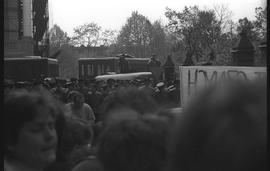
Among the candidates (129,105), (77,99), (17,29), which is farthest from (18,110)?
(17,29)

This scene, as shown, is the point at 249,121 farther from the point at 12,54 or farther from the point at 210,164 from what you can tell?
the point at 12,54

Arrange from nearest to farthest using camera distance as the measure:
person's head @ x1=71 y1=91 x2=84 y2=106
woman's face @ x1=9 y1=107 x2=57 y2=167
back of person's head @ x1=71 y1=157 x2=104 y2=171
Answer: woman's face @ x1=9 y1=107 x2=57 y2=167 → back of person's head @ x1=71 y1=157 x2=104 y2=171 → person's head @ x1=71 y1=91 x2=84 y2=106

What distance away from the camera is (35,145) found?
2336 mm

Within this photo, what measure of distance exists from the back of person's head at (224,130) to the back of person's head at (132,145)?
940 mm

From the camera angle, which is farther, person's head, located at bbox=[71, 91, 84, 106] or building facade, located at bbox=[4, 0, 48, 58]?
building facade, located at bbox=[4, 0, 48, 58]

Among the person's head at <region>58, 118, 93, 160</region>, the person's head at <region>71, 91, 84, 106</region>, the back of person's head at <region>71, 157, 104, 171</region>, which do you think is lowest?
the person's head at <region>71, 91, 84, 106</region>

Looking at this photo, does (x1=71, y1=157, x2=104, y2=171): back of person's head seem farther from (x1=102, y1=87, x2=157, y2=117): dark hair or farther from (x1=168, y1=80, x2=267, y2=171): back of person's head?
(x1=168, y1=80, x2=267, y2=171): back of person's head

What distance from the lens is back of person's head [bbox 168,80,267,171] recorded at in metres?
0.86

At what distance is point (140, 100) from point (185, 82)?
4.62 meters

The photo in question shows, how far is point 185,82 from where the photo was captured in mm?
6672

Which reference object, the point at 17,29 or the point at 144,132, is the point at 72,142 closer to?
the point at 144,132

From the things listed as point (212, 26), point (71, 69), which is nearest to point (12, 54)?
point (212, 26)

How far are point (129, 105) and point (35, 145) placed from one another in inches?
20.3

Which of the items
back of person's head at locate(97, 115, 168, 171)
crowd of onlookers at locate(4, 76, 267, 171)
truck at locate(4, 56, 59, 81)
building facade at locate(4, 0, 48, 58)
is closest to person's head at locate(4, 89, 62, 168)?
crowd of onlookers at locate(4, 76, 267, 171)
